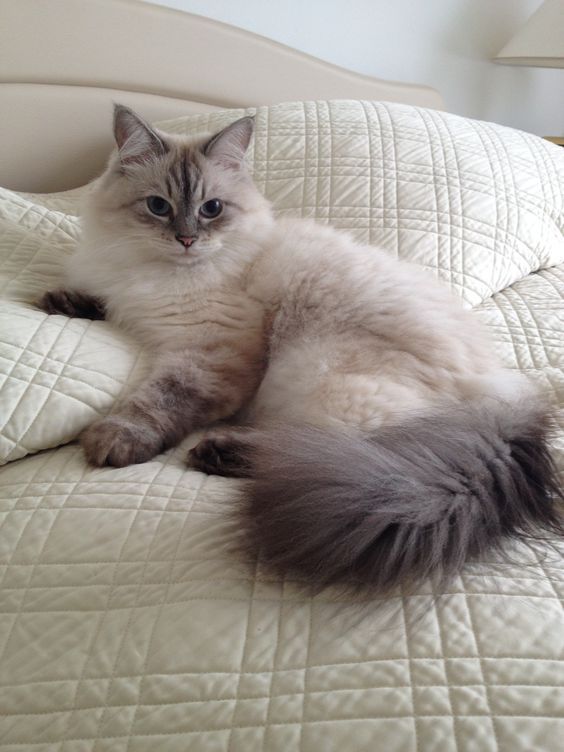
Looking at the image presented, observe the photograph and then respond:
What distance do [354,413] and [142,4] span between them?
66.1 inches

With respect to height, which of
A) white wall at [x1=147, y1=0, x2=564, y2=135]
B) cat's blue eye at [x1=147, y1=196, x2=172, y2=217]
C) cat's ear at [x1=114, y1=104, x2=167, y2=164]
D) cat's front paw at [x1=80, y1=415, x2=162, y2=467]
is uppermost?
white wall at [x1=147, y1=0, x2=564, y2=135]

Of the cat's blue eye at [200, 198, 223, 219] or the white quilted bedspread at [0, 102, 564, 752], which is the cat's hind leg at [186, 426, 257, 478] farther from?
the cat's blue eye at [200, 198, 223, 219]

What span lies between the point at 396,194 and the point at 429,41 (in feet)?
4.65

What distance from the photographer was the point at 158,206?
58.8 inches

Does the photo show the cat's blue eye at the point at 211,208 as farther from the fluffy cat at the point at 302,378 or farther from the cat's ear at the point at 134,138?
the cat's ear at the point at 134,138

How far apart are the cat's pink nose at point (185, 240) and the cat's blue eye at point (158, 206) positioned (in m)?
0.08

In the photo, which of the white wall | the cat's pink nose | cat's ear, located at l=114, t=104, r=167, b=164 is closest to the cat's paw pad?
the cat's pink nose

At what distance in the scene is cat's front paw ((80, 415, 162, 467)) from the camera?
113 cm

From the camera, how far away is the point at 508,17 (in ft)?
9.75

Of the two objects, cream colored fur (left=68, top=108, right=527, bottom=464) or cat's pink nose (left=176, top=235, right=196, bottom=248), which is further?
cat's pink nose (left=176, top=235, right=196, bottom=248)

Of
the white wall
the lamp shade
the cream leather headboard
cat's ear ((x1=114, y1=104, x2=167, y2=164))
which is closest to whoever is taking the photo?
cat's ear ((x1=114, y1=104, x2=167, y2=164))

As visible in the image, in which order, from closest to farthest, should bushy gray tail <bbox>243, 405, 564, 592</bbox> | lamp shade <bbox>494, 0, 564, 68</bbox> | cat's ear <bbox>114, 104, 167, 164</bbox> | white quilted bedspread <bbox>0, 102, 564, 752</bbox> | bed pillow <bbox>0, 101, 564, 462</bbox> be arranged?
white quilted bedspread <bbox>0, 102, 564, 752</bbox> → bushy gray tail <bbox>243, 405, 564, 592</bbox> → cat's ear <bbox>114, 104, 167, 164</bbox> → bed pillow <bbox>0, 101, 564, 462</bbox> → lamp shade <bbox>494, 0, 564, 68</bbox>

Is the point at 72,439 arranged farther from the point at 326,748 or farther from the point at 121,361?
the point at 326,748

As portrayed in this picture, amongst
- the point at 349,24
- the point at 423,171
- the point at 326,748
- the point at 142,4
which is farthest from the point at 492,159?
the point at 326,748
